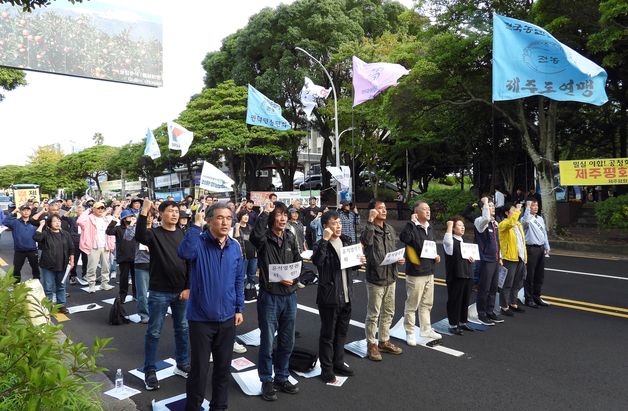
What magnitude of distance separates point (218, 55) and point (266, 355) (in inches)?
1228

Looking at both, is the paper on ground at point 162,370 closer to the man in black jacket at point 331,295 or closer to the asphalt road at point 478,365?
the asphalt road at point 478,365

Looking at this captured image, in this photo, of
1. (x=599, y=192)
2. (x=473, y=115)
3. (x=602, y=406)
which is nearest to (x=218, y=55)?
(x=473, y=115)

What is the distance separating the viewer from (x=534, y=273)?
23.9 feet

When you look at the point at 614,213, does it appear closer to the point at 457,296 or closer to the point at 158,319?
the point at 457,296

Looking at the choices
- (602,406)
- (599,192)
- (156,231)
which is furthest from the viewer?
(599,192)

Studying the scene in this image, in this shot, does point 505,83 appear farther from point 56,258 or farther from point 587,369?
point 56,258

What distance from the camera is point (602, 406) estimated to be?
398cm

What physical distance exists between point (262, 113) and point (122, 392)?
13098 millimetres

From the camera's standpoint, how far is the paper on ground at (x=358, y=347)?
5.30m

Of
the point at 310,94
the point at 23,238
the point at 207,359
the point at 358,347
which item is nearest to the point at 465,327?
the point at 358,347

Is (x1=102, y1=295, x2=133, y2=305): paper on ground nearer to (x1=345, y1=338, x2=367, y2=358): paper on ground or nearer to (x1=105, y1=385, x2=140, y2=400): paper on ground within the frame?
(x1=105, y1=385, x2=140, y2=400): paper on ground

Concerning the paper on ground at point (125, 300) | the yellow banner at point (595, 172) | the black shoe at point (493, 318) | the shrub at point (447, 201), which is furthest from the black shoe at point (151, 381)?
the shrub at point (447, 201)

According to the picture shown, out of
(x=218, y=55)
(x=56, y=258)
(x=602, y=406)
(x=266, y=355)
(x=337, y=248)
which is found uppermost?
(x=218, y=55)

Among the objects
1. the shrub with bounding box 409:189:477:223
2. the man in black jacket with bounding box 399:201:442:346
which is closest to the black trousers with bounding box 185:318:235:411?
the man in black jacket with bounding box 399:201:442:346
